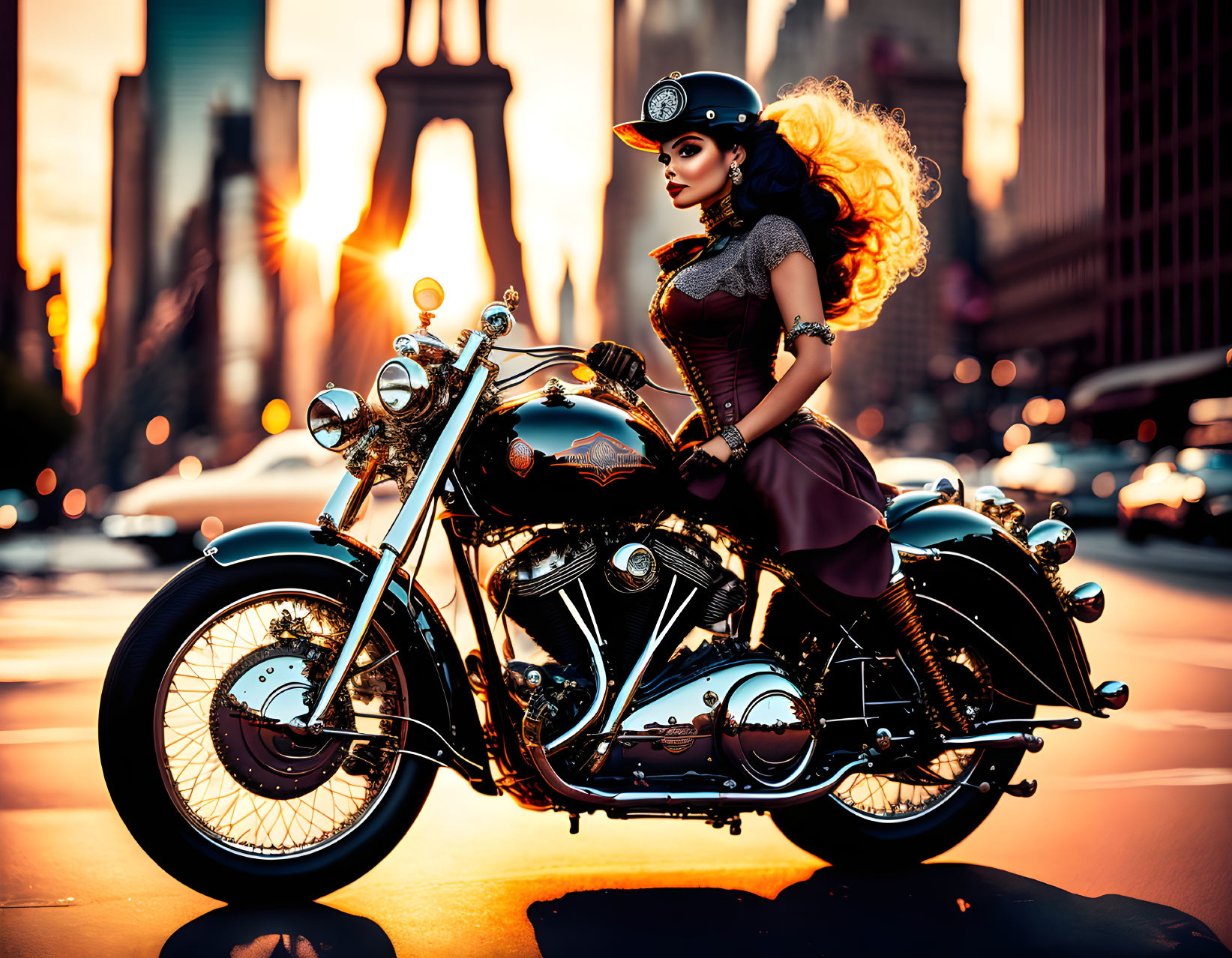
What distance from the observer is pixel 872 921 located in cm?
272

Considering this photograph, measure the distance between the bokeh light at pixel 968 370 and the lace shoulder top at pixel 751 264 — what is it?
8109 centimetres

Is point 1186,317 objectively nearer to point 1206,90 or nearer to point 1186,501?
point 1206,90

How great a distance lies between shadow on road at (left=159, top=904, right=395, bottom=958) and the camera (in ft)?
8.20

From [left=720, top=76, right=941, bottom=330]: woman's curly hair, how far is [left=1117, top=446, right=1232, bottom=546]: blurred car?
11.7 meters

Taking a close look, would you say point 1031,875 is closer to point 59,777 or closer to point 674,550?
point 674,550

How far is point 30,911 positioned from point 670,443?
195cm

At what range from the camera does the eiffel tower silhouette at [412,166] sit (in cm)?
5609

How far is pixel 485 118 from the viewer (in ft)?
221

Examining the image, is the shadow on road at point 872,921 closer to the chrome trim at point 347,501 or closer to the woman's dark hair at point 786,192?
the chrome trim at point 347,501

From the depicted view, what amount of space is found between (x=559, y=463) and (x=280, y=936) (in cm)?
126

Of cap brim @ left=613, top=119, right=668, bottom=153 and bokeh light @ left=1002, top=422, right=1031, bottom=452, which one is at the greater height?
bokeh light @ left=1002, top=422, right=1031, bottom=452

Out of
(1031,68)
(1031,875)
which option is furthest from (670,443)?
(1031,68)

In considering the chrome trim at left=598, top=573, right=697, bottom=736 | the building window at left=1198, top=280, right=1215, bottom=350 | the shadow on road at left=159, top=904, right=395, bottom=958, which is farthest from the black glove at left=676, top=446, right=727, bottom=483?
the building window at left=1198, top=280, right=1215, bottom=350

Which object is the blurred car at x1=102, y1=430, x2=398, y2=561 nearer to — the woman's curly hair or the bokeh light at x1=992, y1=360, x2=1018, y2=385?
the woman's curly hair
